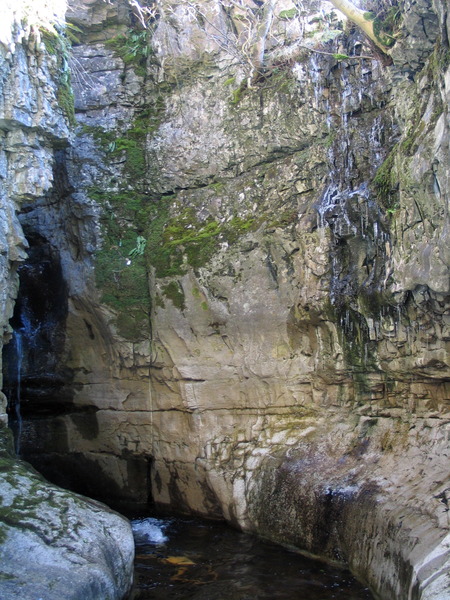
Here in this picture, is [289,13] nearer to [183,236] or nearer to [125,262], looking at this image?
[183,236]

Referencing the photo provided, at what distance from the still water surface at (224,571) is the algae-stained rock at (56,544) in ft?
2.55

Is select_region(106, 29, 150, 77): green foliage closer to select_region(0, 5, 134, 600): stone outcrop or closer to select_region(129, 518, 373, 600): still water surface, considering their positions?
select_region(0, 5, 134, 600): stone outcrop

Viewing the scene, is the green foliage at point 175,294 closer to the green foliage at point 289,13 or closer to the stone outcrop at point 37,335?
the stone outcrop at point 37,335

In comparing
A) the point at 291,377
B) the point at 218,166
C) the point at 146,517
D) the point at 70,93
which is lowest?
the point at 146,517

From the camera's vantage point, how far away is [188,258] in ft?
33.0

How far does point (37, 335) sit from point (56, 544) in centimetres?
579

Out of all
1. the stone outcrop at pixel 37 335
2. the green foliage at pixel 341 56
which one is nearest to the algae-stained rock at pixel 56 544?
the stone outcrop at pixel 37 335

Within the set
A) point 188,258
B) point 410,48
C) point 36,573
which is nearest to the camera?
point 36,573

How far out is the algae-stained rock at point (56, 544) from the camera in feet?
18.5

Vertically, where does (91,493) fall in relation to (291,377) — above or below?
below

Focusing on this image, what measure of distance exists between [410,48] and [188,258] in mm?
4249

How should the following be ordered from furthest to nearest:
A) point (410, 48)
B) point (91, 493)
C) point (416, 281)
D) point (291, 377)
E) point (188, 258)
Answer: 1. point (91, 493)
2. point (188, 258)
3. point (291, 377)
4. point (410, 48)
5. point (416, 281)

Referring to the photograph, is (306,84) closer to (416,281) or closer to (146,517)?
(416,281)

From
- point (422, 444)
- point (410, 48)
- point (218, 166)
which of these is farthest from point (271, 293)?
point (410, 48)
